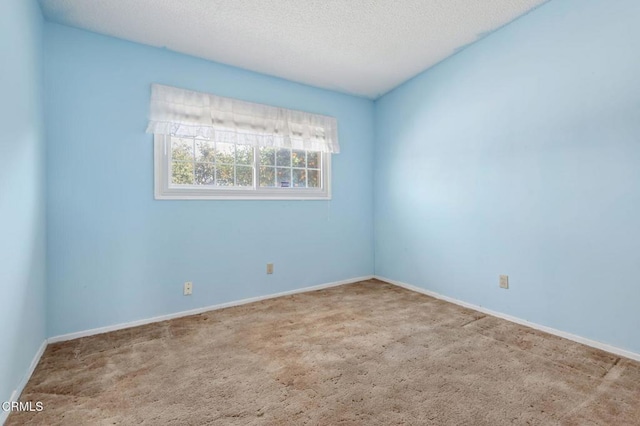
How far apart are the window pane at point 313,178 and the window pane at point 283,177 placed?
28cm

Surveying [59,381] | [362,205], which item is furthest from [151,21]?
[362,205]

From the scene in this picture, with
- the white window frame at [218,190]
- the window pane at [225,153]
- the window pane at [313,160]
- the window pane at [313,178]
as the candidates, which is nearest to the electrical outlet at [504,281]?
the white window frame at [218,190]

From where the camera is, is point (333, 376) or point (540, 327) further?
point (540, 327)

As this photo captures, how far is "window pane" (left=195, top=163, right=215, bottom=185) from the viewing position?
292cm

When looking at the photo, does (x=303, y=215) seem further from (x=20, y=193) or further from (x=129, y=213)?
(x=20, y=193)

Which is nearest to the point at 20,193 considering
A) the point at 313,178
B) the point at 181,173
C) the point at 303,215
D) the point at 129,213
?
the point at 129,213

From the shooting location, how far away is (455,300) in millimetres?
3006

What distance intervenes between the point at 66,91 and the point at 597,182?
4.03m

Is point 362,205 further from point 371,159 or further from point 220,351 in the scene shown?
point 220,351

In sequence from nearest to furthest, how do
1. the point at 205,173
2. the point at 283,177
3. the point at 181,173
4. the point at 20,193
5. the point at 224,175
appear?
the point at 20,193, the point at 181,173, the point at 205,173, the point at 224,175, the point at 283,177

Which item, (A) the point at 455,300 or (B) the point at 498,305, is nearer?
(B) the point at 498,305

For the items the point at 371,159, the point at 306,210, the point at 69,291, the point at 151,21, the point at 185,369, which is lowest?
the point at 185,369

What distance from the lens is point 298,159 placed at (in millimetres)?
3572

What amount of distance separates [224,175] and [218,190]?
0.19 m
